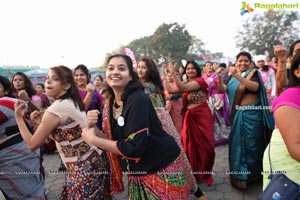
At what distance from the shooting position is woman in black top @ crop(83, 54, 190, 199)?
1.29 meters

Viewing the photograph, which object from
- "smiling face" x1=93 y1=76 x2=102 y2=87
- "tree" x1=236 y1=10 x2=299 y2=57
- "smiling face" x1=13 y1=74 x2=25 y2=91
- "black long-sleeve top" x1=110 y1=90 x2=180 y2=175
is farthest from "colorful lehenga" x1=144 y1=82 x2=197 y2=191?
"tree" x1=236 y1=10 x2=299 y2=57

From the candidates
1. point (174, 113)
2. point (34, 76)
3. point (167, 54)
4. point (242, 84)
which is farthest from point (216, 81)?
point (167, 54)

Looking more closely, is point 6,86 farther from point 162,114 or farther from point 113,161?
point 162,114

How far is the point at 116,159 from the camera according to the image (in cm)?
161

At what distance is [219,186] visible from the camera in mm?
3100

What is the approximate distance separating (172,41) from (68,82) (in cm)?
3872

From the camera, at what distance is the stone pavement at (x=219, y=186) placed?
281 centimetres

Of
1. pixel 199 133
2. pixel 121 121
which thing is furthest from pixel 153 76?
pixel 121 121

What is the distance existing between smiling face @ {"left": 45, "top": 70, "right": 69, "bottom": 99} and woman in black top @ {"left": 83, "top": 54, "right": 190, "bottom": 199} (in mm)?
424

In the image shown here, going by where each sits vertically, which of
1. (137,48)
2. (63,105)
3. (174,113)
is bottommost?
(174,113)

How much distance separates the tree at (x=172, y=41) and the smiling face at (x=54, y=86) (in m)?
38.1

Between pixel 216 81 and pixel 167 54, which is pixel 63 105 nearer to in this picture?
A: pixel 216 81

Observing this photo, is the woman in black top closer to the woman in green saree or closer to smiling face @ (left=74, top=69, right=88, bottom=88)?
the woman in green saree

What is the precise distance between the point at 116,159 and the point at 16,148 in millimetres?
1124
